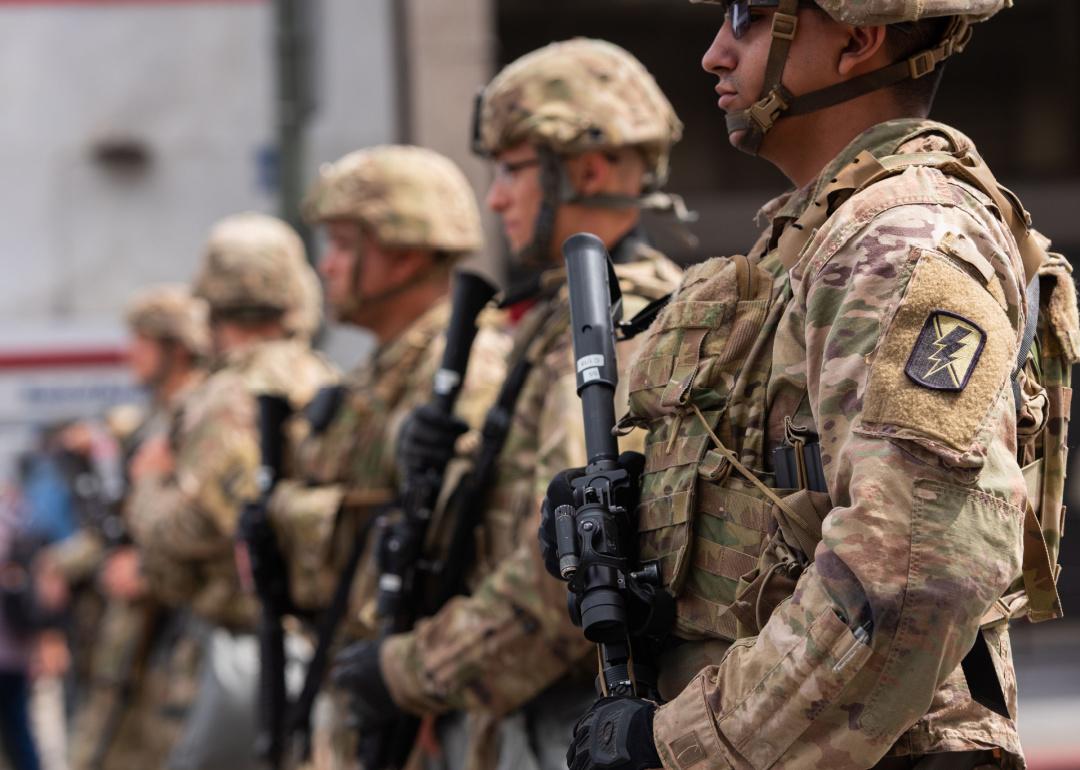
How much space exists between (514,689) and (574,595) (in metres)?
1.13

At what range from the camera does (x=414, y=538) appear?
4.19 metres

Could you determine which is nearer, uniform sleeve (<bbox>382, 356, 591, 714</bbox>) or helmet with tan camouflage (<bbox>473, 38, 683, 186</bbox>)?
uniform sleeve (<bbox>382, 356, 591, 714</bbox>)

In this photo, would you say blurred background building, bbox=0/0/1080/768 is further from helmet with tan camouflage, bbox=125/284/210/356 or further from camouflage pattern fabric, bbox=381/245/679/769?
camouflage pattern fabric, bbox=381/245/679/769

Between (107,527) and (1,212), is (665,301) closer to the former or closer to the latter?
(107,527)

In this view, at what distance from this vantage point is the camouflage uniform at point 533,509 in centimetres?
361

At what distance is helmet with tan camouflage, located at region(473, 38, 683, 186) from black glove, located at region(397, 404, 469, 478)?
2.00 feet

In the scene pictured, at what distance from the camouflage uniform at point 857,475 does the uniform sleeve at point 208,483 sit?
370 cm

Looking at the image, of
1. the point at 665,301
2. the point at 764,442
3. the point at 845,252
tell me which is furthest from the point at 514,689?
the point at 845,252

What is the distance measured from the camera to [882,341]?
Answer: 84.3 inches

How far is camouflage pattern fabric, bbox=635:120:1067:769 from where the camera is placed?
2.09m

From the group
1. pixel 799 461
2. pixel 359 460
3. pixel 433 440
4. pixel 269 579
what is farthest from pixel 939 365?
pixel 269 579

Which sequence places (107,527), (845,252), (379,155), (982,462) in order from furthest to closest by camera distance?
(107,527) → (379,155) → (845,252) → (982,462)

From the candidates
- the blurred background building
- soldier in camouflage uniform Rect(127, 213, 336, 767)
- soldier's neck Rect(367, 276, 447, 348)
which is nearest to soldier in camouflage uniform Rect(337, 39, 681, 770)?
soldier's neck Rect(367, 276, 447, 348)

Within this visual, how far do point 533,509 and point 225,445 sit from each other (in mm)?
2639
